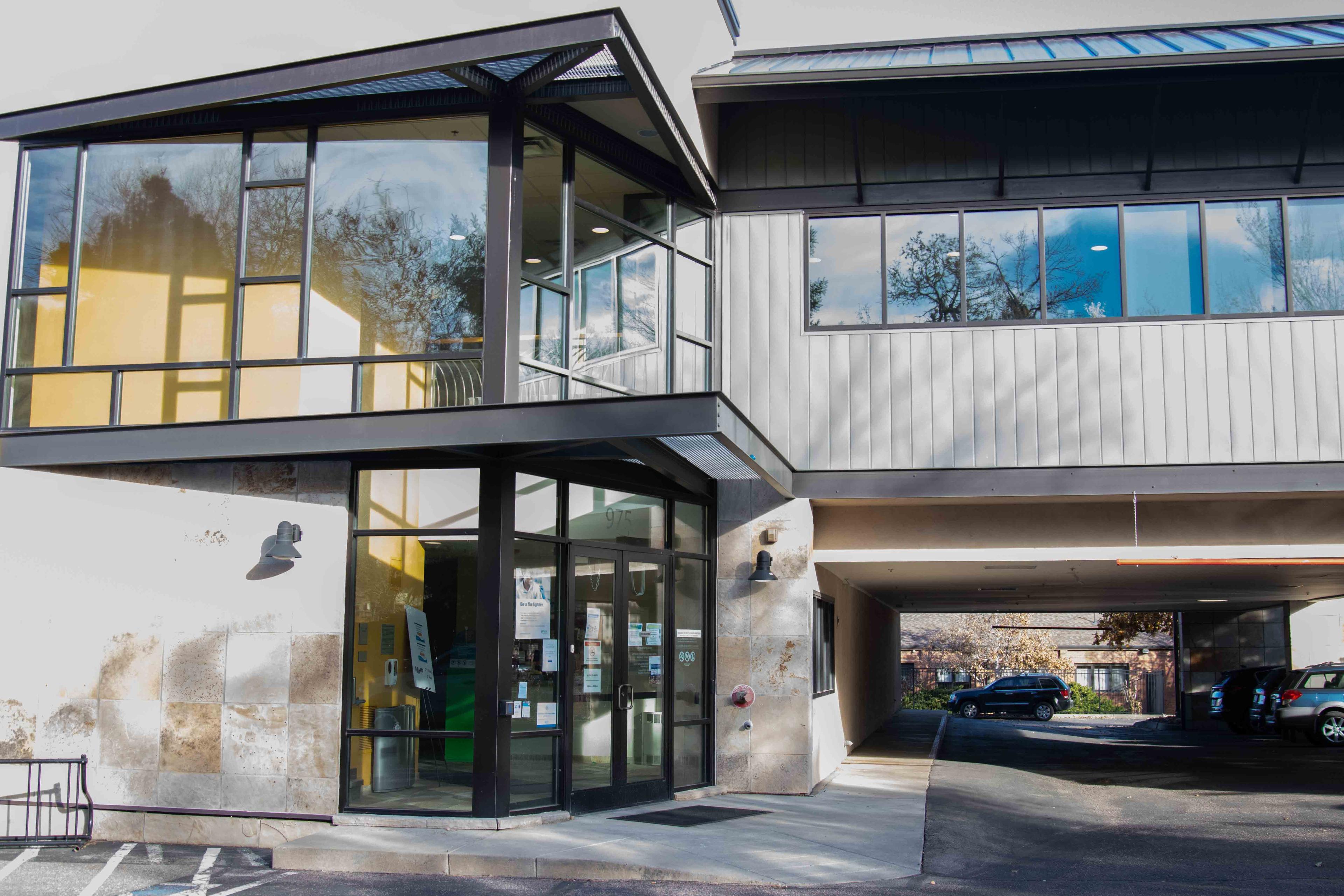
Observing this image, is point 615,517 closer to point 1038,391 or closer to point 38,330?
point 1038,391

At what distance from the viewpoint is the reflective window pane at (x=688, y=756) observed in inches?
482

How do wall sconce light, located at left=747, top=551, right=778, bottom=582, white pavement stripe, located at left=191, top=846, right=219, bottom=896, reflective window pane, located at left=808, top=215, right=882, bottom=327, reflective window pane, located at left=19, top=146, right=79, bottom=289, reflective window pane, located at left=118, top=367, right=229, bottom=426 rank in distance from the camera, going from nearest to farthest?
white pavement stripe, located at left=191, top=846, right=219, bottom=896
reflective window pane, located at left=118, top=367, right=229, bottom=426
reflective window pane, located at left=19, top=146, right=79, bottom=289
wall sconce light, located at left=747, top=551, right=778, bottom=582
reflective window pane, located at left=808, top=215, right=882, bottom=327

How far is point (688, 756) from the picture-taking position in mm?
12492

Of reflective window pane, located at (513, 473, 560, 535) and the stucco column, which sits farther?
the stucco column

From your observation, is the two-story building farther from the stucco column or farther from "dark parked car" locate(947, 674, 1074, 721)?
"dark parked car" locate(947, 674, 1074, 721)

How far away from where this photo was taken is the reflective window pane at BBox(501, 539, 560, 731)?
1047 centimetres

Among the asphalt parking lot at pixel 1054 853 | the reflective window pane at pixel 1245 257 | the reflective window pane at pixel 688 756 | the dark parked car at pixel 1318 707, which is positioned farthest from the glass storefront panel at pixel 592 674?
the dark parked car at pixel 1318 707

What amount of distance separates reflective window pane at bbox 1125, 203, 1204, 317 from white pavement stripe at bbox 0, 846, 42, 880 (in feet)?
38.5

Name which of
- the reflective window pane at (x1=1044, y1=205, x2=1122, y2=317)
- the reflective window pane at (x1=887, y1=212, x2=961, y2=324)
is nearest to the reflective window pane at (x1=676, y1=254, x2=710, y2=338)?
the reflective window pane at (x1=887, y1=212, x2=961, y2=324)

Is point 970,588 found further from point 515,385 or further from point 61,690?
point 61,690

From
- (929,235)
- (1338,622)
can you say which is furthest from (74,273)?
(1338,622)

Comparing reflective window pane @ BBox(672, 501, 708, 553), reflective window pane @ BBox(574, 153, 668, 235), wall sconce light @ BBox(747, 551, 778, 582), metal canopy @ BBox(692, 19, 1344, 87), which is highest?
metal canopy @ BBox(692, 19, 1344, 87)

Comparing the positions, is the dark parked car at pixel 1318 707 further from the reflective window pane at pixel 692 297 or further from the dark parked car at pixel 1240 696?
the reflective window pane at pixel 692 297

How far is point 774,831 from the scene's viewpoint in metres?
10.2
